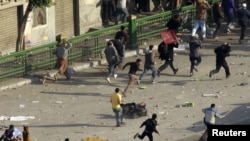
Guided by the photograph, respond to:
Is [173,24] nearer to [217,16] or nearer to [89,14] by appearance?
[217,16]

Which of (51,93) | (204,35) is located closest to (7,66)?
(51,93)

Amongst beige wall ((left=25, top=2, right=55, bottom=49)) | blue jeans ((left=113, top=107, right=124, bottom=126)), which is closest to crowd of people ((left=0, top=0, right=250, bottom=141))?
blue jeans ((left=113, top=107, right=124, bottom=126))

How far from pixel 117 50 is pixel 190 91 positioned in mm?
2669

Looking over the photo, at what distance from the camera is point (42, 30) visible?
43.7 meters

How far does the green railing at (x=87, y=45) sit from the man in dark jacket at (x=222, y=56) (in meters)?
3.87

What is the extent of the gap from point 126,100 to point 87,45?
3951 mm

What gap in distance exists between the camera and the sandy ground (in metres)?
35.3

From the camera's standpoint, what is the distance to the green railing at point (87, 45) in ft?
129

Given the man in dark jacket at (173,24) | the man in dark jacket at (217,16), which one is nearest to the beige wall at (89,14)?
the man in dark jacket at (173,24)

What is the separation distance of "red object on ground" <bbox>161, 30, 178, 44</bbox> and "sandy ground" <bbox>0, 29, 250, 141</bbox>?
3.25 feet

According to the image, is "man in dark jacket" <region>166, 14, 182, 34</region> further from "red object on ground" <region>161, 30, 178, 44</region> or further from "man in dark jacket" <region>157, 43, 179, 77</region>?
"man in dark jacket" <region>157, 43, 179, 77</region>

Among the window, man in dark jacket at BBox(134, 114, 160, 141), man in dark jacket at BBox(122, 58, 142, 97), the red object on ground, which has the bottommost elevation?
man in dark jacket at BBox(134, 114, 160, 141)

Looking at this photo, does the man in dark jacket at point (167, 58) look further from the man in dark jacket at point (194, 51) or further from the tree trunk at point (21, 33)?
the tree trunk at point (21, 33)

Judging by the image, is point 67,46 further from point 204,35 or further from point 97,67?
point 204,35
